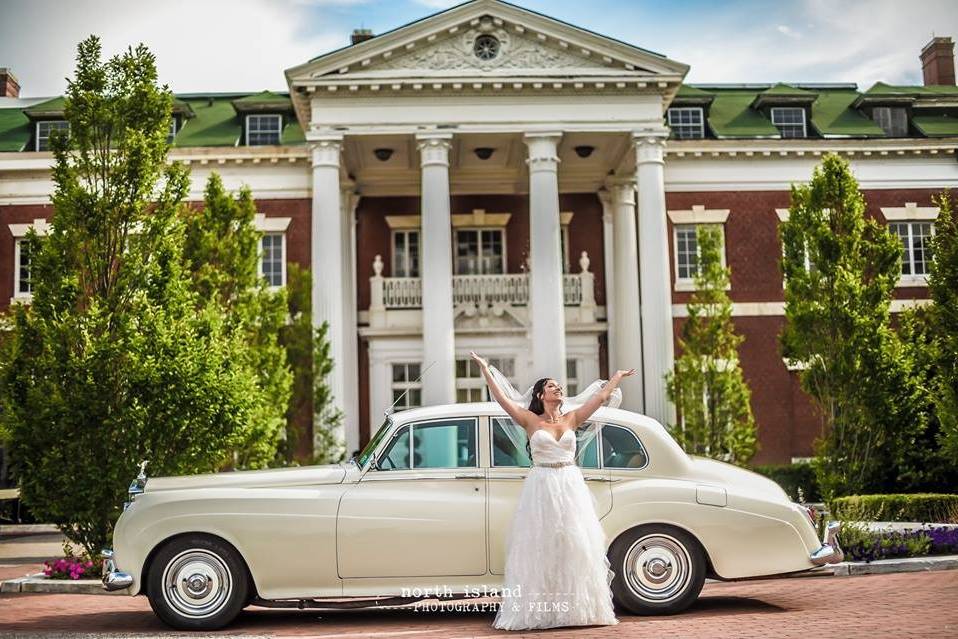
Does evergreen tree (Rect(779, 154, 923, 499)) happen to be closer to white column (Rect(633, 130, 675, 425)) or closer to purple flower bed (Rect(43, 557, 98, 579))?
white column (Rect(633, 130, 675, 425))

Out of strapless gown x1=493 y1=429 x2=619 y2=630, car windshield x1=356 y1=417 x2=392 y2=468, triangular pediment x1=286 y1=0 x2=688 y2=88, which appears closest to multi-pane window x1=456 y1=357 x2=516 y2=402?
triangular pediment x1=286 y1=0 x2=688 y2=88

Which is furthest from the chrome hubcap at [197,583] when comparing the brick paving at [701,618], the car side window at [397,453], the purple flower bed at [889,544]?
the purple flower bed at [889,544]

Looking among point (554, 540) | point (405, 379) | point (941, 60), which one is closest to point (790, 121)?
point (941, 60)

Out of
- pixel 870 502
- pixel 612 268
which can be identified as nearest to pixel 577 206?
pixel 612 268

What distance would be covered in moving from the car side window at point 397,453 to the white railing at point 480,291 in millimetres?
19209

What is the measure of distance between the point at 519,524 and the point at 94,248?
27.2 ft

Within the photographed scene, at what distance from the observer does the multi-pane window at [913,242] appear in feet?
95.5

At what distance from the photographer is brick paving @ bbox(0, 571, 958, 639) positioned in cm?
762

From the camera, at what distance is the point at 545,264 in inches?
952

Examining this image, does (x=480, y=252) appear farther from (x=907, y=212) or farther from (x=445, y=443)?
(x=445, y=443)

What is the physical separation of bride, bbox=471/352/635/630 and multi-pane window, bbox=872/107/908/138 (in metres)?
25.5

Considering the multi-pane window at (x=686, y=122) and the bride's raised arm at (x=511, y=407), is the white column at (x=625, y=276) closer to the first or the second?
the multi-pane window at (x=686, y=122)

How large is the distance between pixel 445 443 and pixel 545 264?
15.6 m

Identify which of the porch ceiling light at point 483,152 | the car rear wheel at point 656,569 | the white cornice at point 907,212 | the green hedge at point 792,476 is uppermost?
the porch ceiling light at point 483,152
